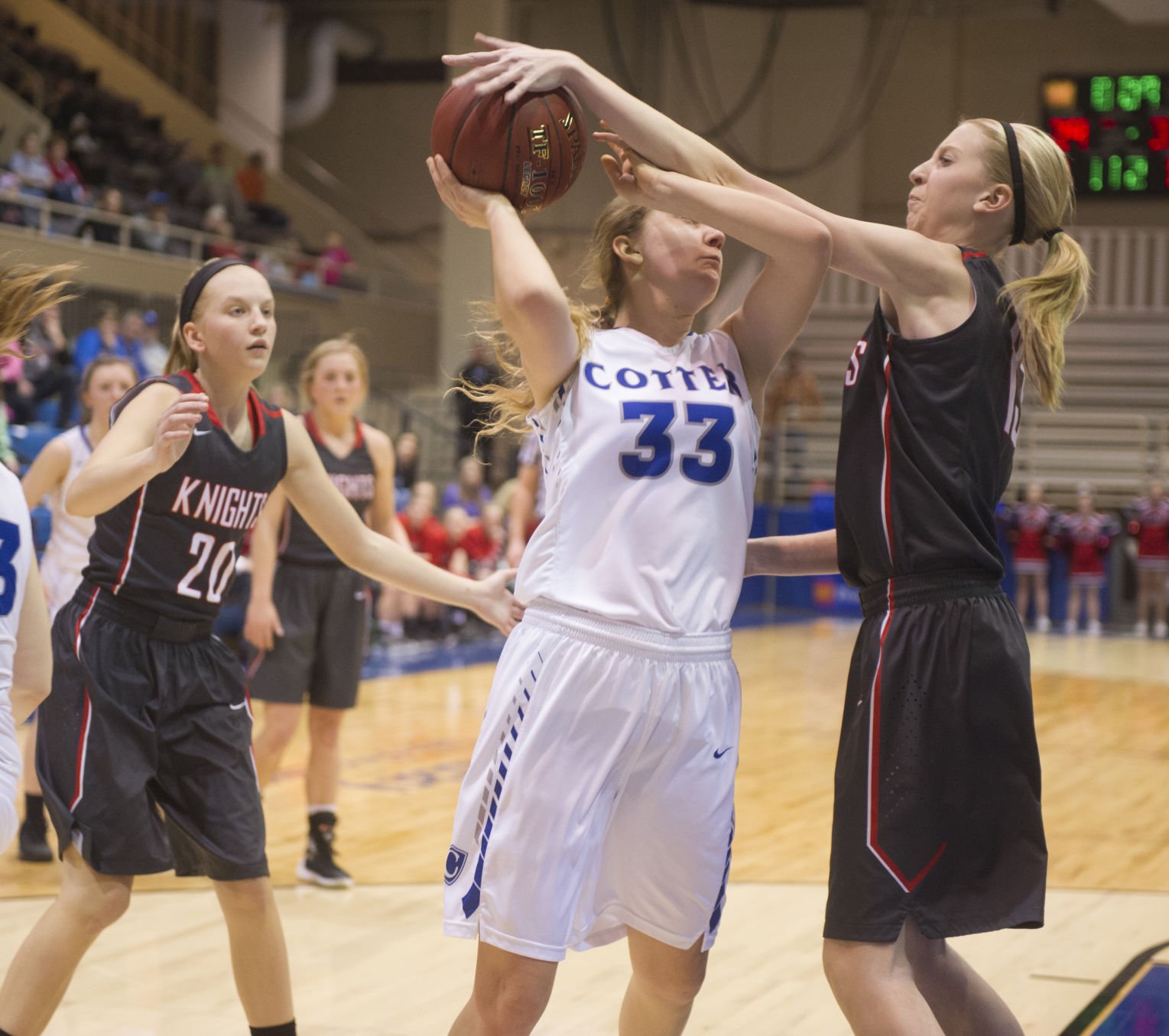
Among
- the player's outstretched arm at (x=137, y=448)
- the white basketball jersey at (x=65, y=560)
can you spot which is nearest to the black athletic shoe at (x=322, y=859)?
the white basketball jersey at (x=65, y=560)

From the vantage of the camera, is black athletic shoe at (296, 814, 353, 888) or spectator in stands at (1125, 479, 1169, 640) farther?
spectator in stands at (1125, 479, 1169, 640)

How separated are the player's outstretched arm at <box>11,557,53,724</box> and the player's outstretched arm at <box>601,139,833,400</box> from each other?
1190 mm

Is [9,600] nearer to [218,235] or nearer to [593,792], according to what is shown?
[593,792]

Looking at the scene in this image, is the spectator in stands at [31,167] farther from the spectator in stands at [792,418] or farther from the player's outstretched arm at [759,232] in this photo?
the player's outstretched arm at [759,232]

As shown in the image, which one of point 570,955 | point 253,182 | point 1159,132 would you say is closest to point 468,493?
point 253,182

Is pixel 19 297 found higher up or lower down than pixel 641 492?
Answer: higher up

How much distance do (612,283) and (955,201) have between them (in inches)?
25.6

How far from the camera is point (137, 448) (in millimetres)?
3051

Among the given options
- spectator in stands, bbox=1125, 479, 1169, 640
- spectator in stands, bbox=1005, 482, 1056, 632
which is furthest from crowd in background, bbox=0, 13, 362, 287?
spectator in stands, bbox=1125, 479, 1169, 640

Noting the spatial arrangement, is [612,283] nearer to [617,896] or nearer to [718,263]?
[718,263]

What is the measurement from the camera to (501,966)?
2.44 metres

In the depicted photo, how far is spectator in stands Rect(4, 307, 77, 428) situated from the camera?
10.8 metres

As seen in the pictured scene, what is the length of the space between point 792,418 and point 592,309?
1540 centimetres

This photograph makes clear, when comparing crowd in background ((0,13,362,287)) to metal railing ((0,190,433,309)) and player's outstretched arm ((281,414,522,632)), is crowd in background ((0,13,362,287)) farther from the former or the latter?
player's outstretched arm ((281,414,522,632))
